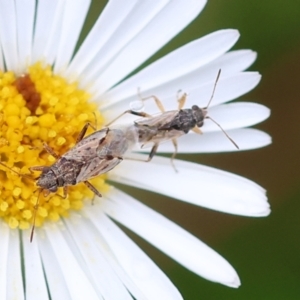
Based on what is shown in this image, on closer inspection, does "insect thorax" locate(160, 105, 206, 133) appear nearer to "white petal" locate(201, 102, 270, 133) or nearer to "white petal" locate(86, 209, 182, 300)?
"white petal" locate(201, 102, 270, 133)

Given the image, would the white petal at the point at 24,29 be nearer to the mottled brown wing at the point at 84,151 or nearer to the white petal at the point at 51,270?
the mottled brown wing at the point at 84,151

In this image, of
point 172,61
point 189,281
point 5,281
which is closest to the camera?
point 5,281

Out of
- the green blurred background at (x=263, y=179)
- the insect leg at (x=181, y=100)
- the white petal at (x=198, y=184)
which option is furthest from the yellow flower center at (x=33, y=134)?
the green blurred background at (x=263, y=179)

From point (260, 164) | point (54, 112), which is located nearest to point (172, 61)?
point (54, 112)

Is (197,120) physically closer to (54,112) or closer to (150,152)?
(150,152)

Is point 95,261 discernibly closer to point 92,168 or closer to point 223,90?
point 92,168

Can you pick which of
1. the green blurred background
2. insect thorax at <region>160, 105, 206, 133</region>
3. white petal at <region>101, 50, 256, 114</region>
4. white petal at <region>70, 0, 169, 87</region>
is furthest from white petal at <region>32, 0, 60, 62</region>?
the green blurred background
